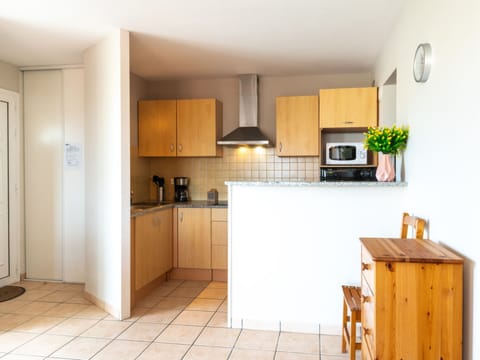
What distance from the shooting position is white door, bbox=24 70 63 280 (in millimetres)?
4195

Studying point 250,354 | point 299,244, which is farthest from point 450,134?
point 250,354

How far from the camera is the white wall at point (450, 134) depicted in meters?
1.57

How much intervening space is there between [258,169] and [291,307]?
2225 mm

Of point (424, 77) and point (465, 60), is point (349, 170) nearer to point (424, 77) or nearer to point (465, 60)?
point (424, 77)

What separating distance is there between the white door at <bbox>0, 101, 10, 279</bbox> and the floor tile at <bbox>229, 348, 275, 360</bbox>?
278cm

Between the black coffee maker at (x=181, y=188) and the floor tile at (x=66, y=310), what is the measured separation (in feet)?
5.72

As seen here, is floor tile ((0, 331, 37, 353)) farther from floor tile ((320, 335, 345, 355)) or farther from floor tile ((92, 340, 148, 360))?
floor tile ((320, 335, 345, 355))

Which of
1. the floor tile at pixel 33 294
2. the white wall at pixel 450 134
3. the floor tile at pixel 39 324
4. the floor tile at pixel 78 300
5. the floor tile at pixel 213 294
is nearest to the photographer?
the white wall at pixel 450 134

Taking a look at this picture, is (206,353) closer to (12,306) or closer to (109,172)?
(109,172)

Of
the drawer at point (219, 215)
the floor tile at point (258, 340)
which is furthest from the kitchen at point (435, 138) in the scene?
the drawer at point (219, 215)

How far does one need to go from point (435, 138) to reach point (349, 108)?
2.05m

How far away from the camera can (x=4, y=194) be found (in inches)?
158

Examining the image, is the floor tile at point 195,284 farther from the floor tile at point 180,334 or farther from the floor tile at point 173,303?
the floor tile at point 180,334

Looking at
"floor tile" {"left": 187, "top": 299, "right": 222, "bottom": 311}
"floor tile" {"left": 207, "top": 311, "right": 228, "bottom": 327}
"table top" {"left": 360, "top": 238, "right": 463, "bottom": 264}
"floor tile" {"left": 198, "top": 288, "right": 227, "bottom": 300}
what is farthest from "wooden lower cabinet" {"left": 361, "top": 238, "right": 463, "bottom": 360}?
"floor tile" {"left": 198, "top": 288, "right": 227, "bottom": 300}
